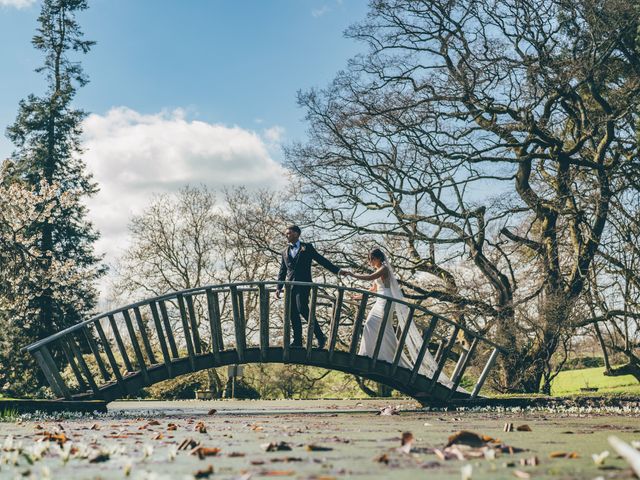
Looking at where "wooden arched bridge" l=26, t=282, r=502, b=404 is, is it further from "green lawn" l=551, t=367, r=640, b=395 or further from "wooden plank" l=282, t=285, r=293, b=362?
"green lawn" l=551, t=367, r=640, b=395

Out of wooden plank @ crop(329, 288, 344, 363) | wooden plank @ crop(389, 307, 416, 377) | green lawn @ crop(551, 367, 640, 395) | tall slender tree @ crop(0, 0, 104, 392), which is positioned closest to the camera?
wooden plank @ crop(329, 288, 344, 363)

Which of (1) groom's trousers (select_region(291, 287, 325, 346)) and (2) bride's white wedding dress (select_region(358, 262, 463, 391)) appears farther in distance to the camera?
(1) groom's trousers (select_region(291, 287, 325, 346))

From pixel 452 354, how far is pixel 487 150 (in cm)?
592

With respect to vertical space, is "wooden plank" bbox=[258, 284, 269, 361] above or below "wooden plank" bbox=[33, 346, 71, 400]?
above

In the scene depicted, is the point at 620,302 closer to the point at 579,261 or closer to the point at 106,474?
the point at 579,261

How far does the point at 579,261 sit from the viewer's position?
16281 millimetres

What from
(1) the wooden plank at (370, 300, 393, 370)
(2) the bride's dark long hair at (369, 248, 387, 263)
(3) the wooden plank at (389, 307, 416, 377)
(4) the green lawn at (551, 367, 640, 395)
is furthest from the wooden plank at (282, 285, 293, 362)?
(4) the green lawn at (551, 367, 640, 395)

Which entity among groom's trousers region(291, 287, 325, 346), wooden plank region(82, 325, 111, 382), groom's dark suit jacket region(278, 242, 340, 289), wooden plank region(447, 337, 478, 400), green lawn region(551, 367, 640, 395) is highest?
groom's dark suit jacket region(278, 242, 340, 289)

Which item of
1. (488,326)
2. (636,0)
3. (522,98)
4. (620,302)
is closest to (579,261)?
(620,302)

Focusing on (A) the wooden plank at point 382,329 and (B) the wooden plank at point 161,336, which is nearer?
(B) the wooden plank at point 161,336

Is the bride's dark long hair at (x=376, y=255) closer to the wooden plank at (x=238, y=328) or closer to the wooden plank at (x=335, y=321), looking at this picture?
the wooden plank at (x=335, y=321)

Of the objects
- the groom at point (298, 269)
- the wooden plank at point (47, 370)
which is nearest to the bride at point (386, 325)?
the groom at point (298, 269)

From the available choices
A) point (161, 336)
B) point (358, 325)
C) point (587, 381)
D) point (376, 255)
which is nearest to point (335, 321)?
point (358, 325)

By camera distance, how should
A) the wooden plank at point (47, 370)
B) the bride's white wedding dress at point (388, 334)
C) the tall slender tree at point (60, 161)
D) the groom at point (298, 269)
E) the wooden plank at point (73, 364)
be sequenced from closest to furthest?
the wooden plank at point (47, 370), the wooden plank at point (73, 364), the bride's white wedding dress at point (388, 334), the groom at point (298, 269), the tall slender tree at point (60, 161)
